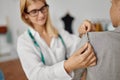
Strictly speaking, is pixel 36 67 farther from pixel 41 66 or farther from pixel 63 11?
pixel 63 11

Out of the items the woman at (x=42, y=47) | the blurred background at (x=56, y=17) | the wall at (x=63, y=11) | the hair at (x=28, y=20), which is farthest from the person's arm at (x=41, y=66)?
the wall at (x=63, y=11)

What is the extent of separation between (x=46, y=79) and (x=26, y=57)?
181mm

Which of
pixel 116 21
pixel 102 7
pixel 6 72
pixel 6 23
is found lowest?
pixel 6 72

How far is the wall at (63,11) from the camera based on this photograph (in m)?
3.43

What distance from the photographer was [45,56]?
1272 mm

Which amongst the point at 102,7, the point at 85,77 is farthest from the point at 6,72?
the point at 85,77

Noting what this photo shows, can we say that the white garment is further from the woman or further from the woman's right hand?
the woman's right hand

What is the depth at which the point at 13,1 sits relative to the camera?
3.89 m

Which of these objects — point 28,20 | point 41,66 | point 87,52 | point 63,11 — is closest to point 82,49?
point 87,52

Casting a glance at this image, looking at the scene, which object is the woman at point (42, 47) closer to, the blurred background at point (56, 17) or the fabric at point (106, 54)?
the fabric at point (106, 54)

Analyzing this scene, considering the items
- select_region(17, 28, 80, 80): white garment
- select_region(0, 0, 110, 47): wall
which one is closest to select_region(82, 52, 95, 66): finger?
select_region(17, 28, 80, 80): white garment

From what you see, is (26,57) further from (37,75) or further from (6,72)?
(6,72)

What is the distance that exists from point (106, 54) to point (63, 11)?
2.99 metres

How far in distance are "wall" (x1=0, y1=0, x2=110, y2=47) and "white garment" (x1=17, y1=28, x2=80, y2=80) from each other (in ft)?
6.82
